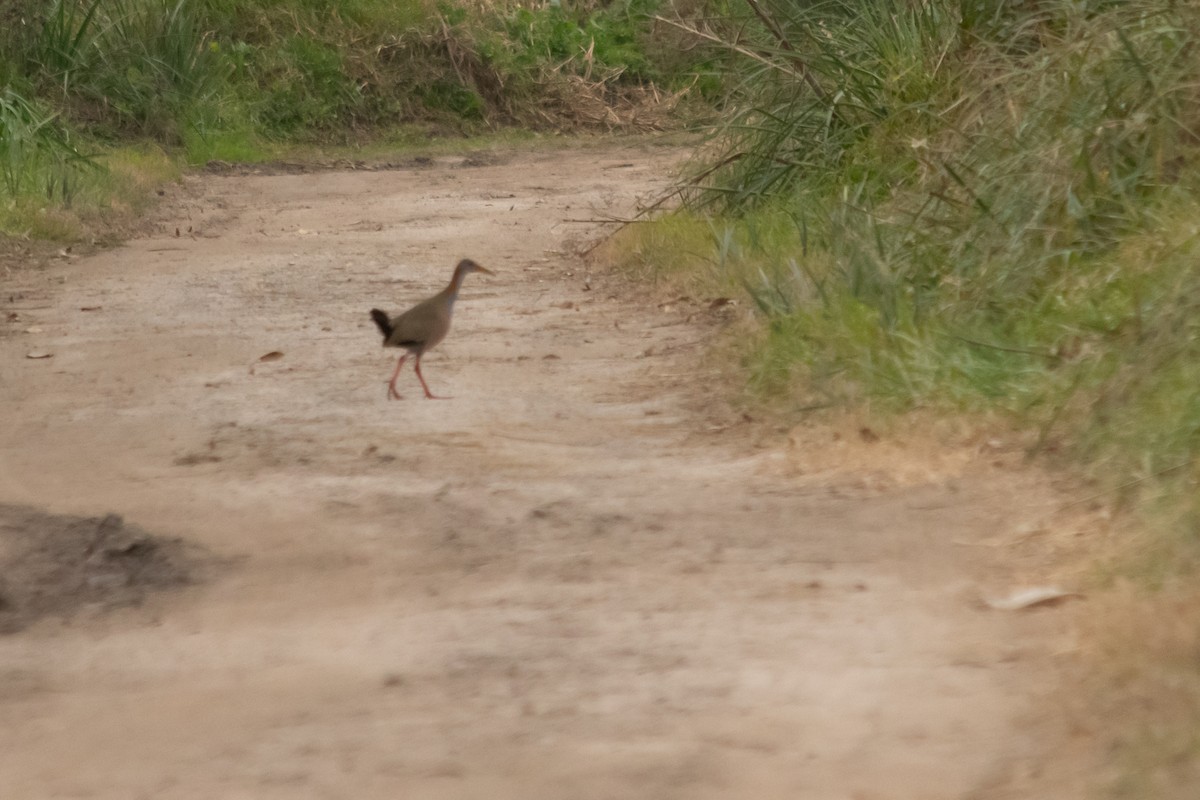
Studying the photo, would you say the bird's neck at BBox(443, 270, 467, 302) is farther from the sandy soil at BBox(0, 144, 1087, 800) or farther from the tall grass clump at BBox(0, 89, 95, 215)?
the tall grass clump at BBox(0, 89, 95, 215)

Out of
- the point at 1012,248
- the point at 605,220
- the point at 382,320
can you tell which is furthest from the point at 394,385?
the point at 605,220

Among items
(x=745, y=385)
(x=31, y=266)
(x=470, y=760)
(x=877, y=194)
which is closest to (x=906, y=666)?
(x=470, y=760)

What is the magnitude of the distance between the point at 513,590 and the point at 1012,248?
273cm

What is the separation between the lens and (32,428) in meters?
6.12

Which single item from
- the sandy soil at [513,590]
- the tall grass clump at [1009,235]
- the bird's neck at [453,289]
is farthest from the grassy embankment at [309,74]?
the sandy soil at [513,590]

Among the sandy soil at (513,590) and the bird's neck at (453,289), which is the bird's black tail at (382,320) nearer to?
the sandy soil at (513,590)

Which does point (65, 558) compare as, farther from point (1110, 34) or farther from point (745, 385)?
point (1110, 34)

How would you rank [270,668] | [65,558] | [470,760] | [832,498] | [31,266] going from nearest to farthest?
1. [470,760]
2. [270,668]
3. [65,558]
4. [832,498]
5. [31,266]

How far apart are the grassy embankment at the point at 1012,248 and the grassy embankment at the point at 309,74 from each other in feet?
20.5

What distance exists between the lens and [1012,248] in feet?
20.2

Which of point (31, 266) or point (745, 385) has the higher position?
point (745, 385)

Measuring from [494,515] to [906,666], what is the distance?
5.26 feet

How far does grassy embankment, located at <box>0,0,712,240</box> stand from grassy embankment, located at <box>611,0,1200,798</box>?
246 inches

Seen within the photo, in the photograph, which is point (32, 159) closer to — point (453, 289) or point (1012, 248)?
point (453, 289)
